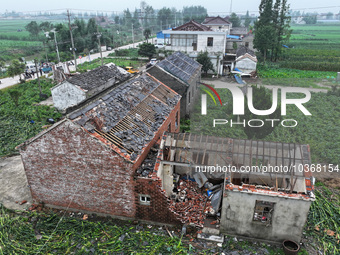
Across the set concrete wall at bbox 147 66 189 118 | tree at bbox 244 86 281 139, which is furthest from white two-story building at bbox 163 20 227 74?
tree at bbox 244 86 281 139

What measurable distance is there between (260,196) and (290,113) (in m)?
16.6

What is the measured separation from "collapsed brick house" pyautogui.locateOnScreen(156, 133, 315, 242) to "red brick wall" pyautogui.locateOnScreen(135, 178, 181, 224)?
2.18 feet

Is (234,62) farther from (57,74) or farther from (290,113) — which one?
(57,74)

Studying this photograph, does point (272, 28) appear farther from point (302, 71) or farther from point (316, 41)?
point (316, 41)

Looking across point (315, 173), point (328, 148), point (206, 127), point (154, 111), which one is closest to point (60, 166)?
point (154, 111)

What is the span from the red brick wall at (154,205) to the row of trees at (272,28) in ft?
134

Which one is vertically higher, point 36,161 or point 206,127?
point 36,161

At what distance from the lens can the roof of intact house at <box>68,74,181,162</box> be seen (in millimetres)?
9812

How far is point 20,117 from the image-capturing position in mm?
21297

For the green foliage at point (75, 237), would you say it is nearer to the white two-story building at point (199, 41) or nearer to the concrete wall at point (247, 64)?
the white two-story building at point (199, 41)

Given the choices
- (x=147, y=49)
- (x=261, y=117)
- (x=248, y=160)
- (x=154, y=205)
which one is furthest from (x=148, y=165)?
(x=147, y=49)

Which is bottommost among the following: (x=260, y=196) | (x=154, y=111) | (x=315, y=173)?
(x=315, y=173)

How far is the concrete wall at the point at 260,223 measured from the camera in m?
8.99

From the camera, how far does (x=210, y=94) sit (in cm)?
2855
